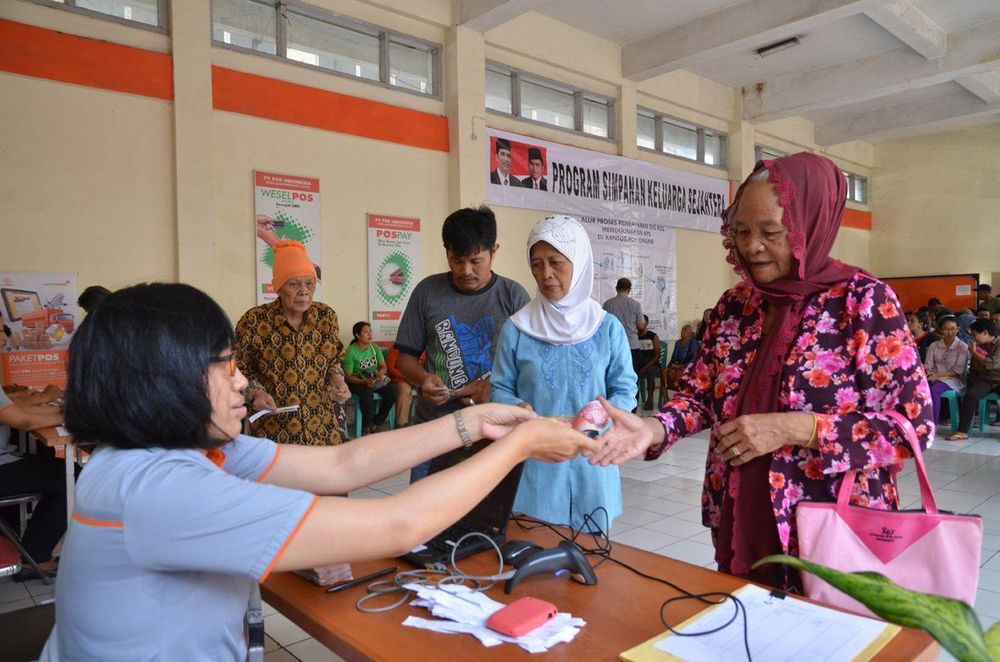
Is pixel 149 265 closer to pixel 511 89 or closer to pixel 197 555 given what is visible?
pixel 511 89

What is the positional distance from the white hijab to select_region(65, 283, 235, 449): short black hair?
3.85 ft

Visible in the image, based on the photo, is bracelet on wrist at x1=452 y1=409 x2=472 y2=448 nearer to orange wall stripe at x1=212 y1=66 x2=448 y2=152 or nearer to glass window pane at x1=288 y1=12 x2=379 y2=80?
orange wall stripe at x1=212 y1=66 x2=448 y2=152

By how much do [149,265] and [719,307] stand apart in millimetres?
4762

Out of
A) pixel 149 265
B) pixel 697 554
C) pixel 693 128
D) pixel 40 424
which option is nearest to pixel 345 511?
pixel 40 424

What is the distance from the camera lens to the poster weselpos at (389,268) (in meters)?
6.48

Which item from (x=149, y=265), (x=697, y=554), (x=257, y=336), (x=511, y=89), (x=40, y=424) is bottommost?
(x=697, y=554)

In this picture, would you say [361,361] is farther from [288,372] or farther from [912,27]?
[912,27]

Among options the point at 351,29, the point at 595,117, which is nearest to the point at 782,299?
the point at 351,29

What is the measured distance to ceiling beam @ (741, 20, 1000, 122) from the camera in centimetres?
796

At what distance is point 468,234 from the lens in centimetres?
246

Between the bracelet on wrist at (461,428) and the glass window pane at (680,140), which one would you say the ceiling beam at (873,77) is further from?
the bracelet on wrist at (461,428)

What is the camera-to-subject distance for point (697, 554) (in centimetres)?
354

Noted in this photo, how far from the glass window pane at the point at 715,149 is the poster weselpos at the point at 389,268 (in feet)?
17.8

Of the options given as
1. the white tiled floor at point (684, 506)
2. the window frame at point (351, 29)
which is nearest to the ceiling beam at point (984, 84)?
the white tiled floor at point (684, 506)
